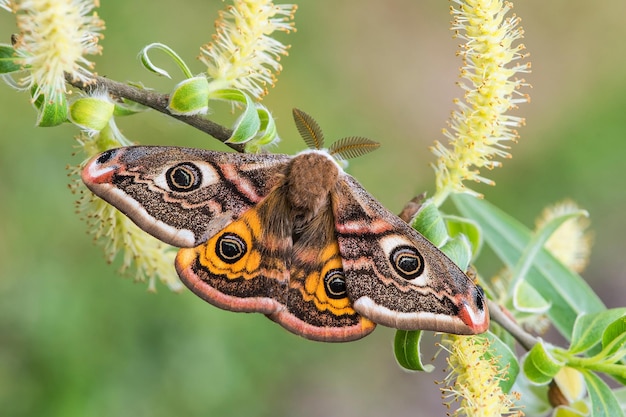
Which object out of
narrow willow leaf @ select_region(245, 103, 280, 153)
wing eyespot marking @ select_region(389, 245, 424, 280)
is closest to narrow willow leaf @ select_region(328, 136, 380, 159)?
narrow willow leaf @ select_region(245, 103, 280, 153)

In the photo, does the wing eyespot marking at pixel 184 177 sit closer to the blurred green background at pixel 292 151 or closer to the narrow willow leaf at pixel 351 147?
the narrow willow leaf at pixel 351 147

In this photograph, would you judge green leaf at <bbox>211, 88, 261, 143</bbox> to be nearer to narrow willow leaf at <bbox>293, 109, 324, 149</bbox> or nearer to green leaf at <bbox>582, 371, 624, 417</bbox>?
narrow willow leaf at <bbox>293, 109, 324, 149</bbox>

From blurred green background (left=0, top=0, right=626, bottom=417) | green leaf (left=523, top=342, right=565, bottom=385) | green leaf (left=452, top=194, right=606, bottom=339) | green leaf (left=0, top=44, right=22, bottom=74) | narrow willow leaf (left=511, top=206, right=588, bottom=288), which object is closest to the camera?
green leaf (left=0, top=44, right=22, bottom=74)

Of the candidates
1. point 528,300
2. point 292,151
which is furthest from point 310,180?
point 292,151

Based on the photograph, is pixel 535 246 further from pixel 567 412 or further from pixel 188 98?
pixel 188 98

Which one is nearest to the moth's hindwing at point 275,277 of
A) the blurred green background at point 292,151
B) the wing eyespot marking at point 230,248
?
the wing eyespot marking at point 230,248

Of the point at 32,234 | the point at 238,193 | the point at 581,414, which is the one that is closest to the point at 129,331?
the point at 32,234
